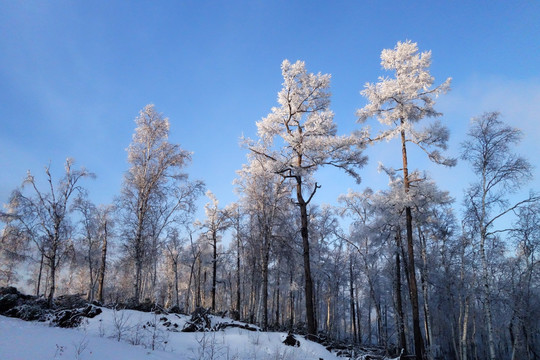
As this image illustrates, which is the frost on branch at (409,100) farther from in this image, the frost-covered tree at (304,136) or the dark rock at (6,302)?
the dark rock at (6,302)

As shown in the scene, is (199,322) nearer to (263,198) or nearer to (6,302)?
(6,302)

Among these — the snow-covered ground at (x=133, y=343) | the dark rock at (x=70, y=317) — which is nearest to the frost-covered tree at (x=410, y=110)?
the snow-covered ground at (x=133, y=343)

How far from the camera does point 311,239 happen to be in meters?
25.6

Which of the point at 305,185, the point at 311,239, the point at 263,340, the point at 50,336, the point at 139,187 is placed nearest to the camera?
the point at 50,336

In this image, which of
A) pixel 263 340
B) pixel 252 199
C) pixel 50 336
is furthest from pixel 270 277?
pixel 50 336

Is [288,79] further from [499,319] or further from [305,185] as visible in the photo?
[499,319]

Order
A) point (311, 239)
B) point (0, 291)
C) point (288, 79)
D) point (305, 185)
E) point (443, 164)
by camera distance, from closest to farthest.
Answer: point (0, 291) < point (443, 164) < point (288, 79) < point (305, 185) < point (311, 239)

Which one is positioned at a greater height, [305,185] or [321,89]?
[321,89]

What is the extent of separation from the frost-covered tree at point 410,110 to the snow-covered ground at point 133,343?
6506 millimetres

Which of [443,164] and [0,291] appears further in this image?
[443,164]

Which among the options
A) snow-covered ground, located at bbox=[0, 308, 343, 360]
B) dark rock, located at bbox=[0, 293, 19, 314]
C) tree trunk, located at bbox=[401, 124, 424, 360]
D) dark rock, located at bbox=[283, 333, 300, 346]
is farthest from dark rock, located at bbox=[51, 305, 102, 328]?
tree trunk, located at bbox=[401, 124, 424, 360]

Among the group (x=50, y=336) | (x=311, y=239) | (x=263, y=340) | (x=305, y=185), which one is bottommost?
(x=263, y=340)

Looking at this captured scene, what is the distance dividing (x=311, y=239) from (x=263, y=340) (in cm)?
1592

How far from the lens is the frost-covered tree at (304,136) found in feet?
47.8
